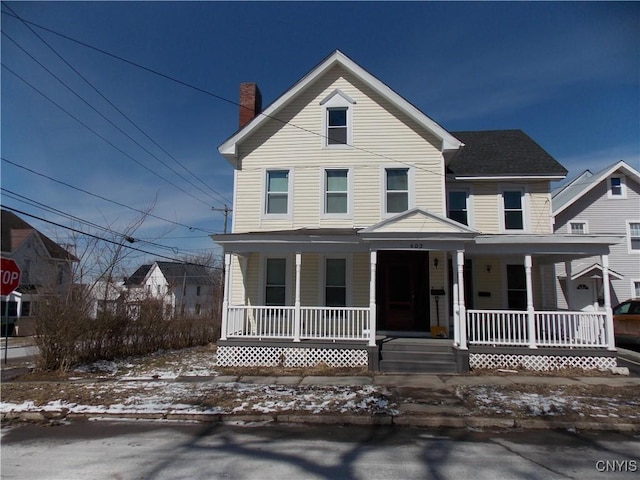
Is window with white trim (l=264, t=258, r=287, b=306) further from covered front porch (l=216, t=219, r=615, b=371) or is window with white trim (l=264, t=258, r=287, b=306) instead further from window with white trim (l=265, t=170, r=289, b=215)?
window with white trim (l=265, t=170, r=289, b=215)

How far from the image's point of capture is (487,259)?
1348cm

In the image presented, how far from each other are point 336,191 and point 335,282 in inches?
118

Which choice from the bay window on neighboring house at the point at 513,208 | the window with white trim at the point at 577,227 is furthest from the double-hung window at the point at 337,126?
the window with white trim at the point at 577,227

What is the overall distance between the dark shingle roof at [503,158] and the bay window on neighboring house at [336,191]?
380 centimetres

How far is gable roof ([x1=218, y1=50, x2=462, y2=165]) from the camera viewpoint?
12.9 meters

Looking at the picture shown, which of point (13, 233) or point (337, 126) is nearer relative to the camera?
point (337, 126)

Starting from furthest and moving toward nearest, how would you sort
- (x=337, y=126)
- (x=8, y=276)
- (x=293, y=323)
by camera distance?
1. (x=337, y=126)
2. (x=293, y=323)
3. (x=8, y=276)

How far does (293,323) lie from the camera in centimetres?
1161

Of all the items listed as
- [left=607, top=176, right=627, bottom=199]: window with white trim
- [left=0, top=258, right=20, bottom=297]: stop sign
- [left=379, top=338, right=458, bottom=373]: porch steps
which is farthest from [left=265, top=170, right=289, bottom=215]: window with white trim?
[left=607, top=176, right=627, bottom=199]: window with white trim

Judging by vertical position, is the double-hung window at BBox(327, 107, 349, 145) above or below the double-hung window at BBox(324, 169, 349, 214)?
above

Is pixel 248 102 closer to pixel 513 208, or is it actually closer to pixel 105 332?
pixel 105 332

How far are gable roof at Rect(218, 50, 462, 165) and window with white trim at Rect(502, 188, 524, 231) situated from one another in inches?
140

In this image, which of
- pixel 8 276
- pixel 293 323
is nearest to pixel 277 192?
pixel 293 323

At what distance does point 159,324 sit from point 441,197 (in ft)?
34.4
